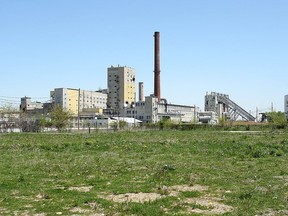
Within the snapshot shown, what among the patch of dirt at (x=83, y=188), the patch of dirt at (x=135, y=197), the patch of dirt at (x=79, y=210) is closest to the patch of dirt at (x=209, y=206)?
the patch of dirt at (x=135, y=197)

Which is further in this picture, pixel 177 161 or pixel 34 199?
pixel 177 161

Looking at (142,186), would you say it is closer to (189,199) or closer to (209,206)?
(189,199)

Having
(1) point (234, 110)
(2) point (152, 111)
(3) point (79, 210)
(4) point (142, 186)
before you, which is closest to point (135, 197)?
(4) point (142, 186)

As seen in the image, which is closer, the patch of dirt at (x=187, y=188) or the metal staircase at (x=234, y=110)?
the patch of dirt at (x=187, y=188)

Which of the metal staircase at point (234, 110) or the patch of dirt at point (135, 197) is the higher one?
the metal staircase at point (234, 110)

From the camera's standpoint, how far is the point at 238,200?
12.3 metres

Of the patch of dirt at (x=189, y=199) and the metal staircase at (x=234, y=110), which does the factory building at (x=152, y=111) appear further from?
the patch of dirt at (x=189, y=199)

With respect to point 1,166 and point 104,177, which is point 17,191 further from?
point 1,166

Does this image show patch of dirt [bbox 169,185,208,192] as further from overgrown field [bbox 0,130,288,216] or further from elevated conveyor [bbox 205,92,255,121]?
elevated conveyor [bbox 205,92,255,121]

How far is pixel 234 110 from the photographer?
188 m

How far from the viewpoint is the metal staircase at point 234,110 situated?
184375 mm

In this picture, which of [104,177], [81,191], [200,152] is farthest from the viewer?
[200,152]

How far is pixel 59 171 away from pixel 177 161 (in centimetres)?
704

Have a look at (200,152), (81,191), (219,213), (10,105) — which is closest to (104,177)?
(81,191)
